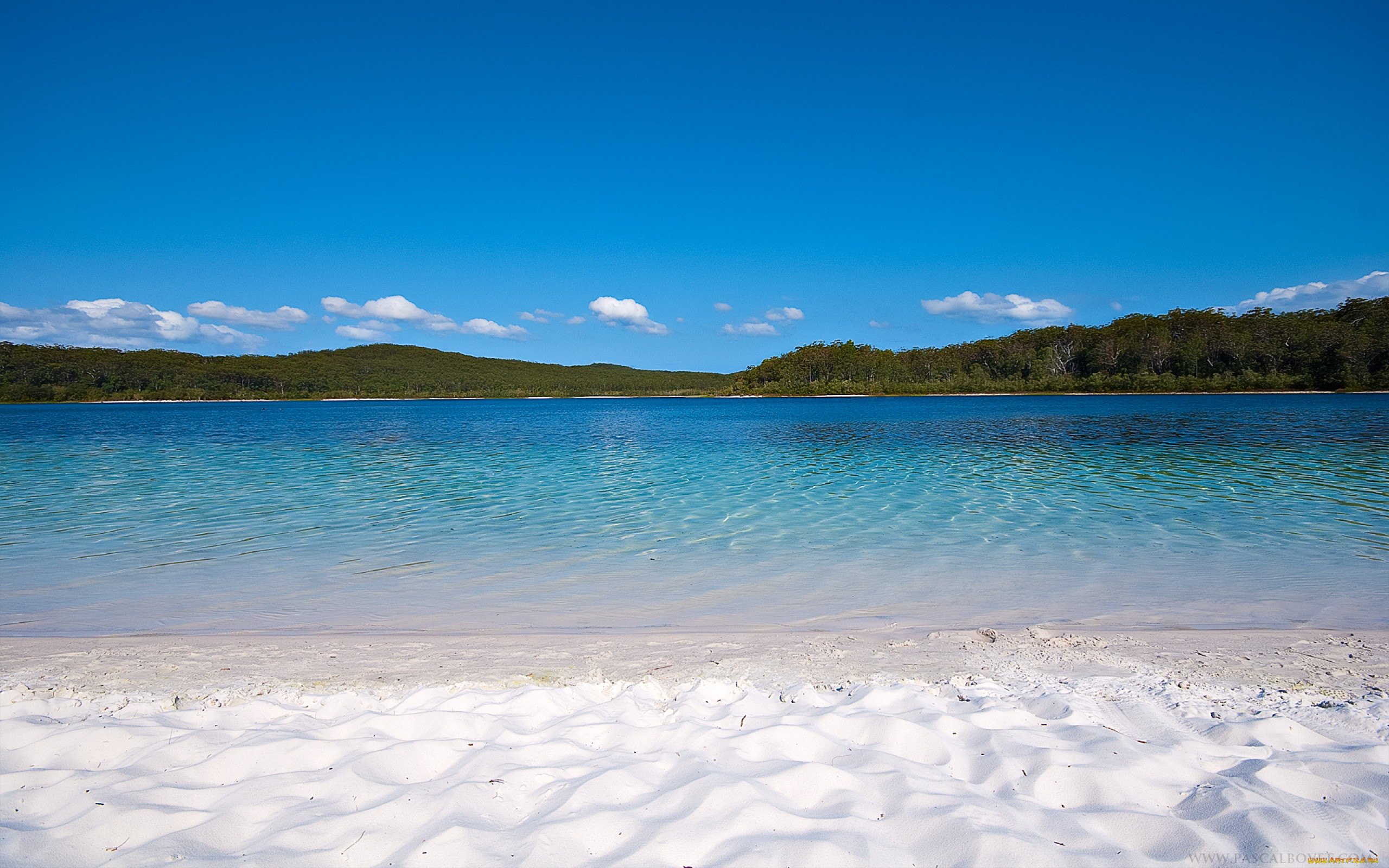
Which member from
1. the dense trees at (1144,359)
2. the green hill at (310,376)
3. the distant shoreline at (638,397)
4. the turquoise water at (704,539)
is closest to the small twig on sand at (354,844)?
the turquoise water at (704,539)

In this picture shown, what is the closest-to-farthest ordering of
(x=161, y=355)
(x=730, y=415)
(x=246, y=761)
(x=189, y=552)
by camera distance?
(x=246, y=761)
(x=189, y=552)
(x=730, y=415)
(x=161, y=355)

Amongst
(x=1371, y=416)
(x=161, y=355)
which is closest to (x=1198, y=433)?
(x=1371, y=416)

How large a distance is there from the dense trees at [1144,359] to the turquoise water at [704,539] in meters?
79.7

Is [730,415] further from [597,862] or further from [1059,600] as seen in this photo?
[597,862]

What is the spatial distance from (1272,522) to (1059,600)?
5.75 metres

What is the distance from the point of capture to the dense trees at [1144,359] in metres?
80.2

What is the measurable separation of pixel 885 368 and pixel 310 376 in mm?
118484

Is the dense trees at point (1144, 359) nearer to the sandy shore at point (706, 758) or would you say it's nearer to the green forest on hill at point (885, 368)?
the green forest on hill at point (885, 368)

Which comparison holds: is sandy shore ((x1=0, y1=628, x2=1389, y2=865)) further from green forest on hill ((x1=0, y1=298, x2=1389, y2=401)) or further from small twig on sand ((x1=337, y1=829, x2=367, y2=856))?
green forest on hill ((x1=0, y1=298, x2=1389, y2=401))

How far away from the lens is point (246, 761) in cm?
298

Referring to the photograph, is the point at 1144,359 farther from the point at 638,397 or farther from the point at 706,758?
the point at 706,758

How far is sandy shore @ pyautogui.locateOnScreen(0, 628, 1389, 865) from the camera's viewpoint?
2.38m

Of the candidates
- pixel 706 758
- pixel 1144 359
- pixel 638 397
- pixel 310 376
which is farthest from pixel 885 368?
pixel 706 758

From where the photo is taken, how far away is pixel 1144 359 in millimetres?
95062
